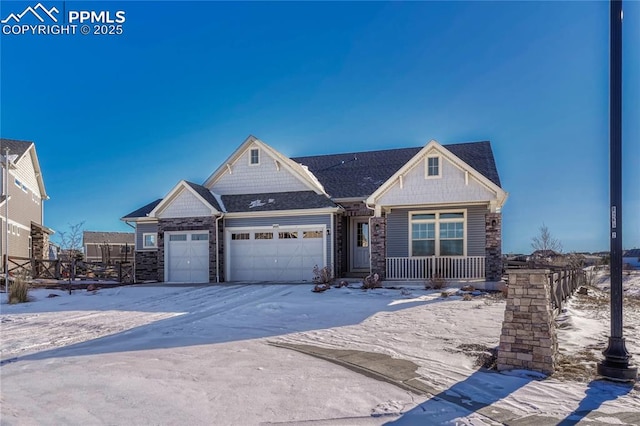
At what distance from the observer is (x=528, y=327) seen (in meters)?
5.64

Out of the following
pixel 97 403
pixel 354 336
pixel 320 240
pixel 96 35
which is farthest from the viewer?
pixel 320 240

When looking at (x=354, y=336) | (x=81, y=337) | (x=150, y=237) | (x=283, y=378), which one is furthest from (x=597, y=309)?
(x=150, y=237)

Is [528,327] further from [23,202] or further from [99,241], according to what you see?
[99,241]

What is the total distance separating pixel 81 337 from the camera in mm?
7836

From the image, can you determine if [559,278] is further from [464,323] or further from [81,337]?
[81,337]

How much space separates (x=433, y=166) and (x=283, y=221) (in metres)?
6.95

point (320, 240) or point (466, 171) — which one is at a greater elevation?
point (466, 171)

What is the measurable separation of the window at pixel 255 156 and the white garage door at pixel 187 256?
4209mm

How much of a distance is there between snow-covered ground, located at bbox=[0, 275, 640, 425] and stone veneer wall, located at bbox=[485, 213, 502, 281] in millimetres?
4224

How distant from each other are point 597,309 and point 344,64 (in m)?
11.6

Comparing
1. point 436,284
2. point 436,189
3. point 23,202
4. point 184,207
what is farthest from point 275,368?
point 23,202

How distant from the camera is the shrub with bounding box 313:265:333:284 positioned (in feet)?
54.4

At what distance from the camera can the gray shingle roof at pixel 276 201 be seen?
18250 mm

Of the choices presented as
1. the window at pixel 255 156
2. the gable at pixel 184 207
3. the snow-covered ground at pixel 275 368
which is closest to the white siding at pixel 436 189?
the snow-covered ground at pixel 275 368
